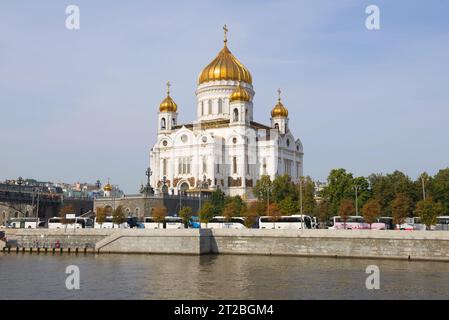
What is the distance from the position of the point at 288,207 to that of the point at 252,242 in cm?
1470

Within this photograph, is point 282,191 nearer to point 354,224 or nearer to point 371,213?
point 354,224

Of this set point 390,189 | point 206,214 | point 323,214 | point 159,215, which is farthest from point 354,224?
point 159,215

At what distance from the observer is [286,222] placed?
52.7 metres

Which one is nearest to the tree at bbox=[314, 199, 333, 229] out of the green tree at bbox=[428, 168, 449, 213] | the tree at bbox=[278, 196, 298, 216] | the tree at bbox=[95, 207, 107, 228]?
the tree at bbox=[278, 196, 298, 216]

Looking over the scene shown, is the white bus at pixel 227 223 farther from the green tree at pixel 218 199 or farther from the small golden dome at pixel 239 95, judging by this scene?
the small golden dome at pixel 239 95

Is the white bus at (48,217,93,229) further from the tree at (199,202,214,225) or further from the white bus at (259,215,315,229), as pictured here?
the white bus at (259,215,315,229)

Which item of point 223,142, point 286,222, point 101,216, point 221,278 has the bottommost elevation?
point 221,278

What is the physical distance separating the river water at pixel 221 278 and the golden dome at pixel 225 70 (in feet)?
147

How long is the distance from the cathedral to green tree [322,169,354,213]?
14.7 meters

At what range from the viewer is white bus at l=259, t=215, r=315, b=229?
52.1 metres

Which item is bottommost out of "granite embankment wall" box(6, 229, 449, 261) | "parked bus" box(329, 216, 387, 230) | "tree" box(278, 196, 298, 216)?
"granite embankment wall" box(6, 229, 449, 261)

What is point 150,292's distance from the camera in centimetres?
2703

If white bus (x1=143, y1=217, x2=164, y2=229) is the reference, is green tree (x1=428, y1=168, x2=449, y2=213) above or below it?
above
